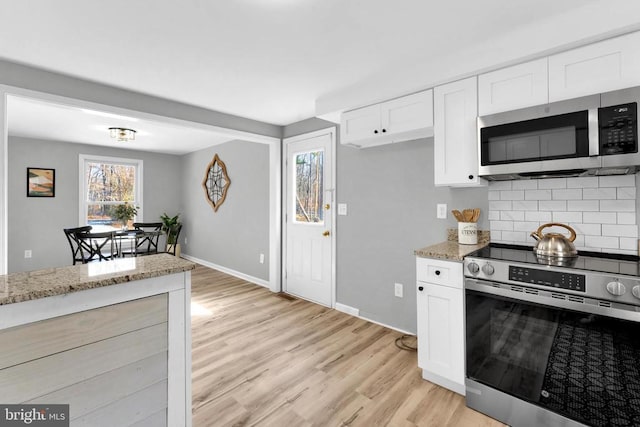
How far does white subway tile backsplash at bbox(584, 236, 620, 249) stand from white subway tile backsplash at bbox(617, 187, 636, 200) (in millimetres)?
258

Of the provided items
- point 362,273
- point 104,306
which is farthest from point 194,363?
point 362,273

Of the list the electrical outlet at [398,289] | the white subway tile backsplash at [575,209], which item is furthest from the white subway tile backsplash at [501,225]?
the electrical outlet at [398,289]

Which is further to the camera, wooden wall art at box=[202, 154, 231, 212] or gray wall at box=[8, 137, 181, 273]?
wooden wall art at box=[202, 154, 231, 212]

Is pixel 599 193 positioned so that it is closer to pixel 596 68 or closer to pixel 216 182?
pixel 596 68

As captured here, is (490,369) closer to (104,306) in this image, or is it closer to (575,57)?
(575,57)

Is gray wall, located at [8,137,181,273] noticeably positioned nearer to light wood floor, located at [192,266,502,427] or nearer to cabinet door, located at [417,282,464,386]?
light wood floor, located at [192,266,502,427]

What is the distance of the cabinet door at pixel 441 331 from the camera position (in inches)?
73.3

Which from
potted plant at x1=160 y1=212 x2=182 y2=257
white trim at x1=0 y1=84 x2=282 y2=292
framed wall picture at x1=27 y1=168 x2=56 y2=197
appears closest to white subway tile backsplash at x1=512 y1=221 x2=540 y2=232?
white trim at x1=0 y1=84 x2=282 y2=292

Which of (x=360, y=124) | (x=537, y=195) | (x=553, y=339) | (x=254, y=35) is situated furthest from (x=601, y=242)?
(x=254, y=35)

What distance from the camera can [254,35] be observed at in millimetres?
1891

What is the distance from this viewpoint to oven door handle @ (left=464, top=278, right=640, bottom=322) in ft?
4.35

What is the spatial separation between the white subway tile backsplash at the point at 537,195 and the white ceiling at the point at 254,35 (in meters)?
0.97

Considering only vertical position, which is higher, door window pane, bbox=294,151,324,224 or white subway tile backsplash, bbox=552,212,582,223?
door window pane, bbox=294,151,324,224

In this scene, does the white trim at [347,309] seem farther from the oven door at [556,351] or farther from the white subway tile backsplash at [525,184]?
the white subway tile backsplash at [525,184]
